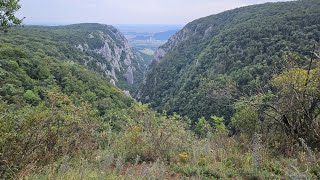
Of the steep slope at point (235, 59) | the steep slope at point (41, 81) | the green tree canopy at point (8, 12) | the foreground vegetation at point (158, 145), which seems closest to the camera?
the foreground vegetation at point (158, 145)

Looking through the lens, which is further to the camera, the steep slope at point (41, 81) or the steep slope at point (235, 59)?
the steep slope at point (235, 59)

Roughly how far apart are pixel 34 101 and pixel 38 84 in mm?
10028

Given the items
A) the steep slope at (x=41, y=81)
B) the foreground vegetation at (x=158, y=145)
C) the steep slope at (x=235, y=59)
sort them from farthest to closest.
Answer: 1. the steep slope at (x=235, y=59)
2. the steep slope at (x=41, y=81)
3. the foreground vegetation at (x=158, y=145)

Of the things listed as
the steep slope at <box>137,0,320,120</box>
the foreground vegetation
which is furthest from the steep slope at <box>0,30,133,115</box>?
the foreground vegetation

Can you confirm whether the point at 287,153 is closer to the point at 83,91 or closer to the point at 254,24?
the point at 83,91

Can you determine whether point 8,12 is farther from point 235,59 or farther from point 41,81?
point 235,59

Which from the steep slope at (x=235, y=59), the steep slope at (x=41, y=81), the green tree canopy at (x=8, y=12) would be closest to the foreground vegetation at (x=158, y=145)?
the green tree canopy at (x=8, y=12)

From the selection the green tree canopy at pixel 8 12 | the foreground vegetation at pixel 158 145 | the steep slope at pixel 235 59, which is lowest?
the steep slope at pixel 235 59

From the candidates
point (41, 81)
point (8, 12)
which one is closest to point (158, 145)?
point (8, 12)

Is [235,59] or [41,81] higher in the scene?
[41,81]

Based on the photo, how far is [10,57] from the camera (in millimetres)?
34156

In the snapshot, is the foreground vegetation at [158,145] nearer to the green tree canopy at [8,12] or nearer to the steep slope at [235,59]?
the green tree canopy at [8,12]

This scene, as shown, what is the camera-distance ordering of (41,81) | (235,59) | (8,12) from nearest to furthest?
1. (8,12)
2. (41,81)
3. (235,59)

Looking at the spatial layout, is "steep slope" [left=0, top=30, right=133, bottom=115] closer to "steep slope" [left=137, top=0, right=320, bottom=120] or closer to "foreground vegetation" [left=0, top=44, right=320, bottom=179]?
"steep slope" [left=137, top=0, right=320, bottom=120]
